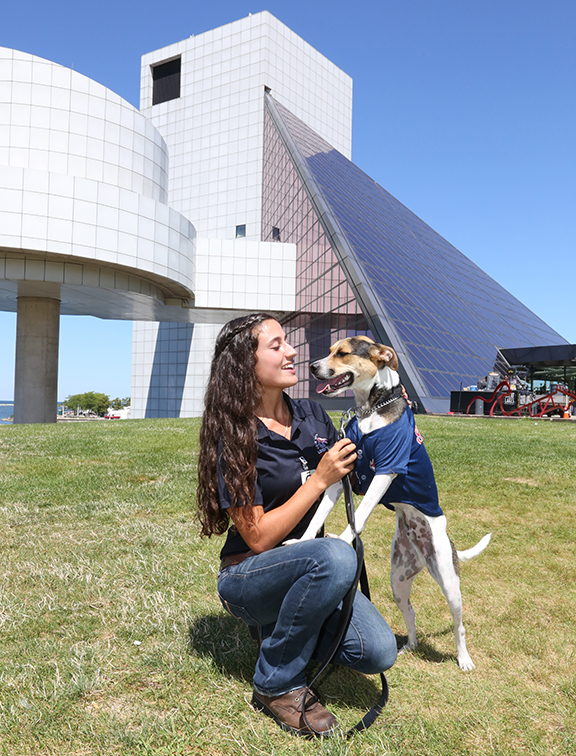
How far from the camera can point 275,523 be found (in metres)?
2.73

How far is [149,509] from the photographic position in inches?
265

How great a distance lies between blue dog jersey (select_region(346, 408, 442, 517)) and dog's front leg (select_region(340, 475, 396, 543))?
0.14ft

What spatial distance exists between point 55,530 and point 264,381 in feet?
13.0

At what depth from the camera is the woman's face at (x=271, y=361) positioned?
301 centimetres

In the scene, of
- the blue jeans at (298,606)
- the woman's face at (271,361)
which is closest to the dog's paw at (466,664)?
the blue jeans at (298,606)

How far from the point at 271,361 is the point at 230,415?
0.37 metres

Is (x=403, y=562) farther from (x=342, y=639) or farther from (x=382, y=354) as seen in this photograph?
(x=382, y=354)

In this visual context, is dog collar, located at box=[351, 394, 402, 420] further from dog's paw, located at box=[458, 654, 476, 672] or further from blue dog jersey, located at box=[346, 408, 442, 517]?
dog's paw, located at box=[458, 654, 476, 672]

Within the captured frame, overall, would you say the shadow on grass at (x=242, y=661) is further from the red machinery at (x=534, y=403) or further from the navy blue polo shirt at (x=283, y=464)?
Result: the red machinery at (x=534, y=403)

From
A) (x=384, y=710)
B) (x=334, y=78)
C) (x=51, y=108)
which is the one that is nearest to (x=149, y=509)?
(x=384, y=710)

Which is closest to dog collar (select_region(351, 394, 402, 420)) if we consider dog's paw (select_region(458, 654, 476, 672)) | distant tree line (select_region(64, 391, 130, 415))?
dog's paw (select_region(458, 654, 476, 672))

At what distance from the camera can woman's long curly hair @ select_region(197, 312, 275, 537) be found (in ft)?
9.21

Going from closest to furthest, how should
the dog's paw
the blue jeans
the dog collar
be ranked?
1. the blue jeans
2. the dog collar
3. the dog's paw

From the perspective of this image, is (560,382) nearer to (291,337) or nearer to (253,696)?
(291,337)
